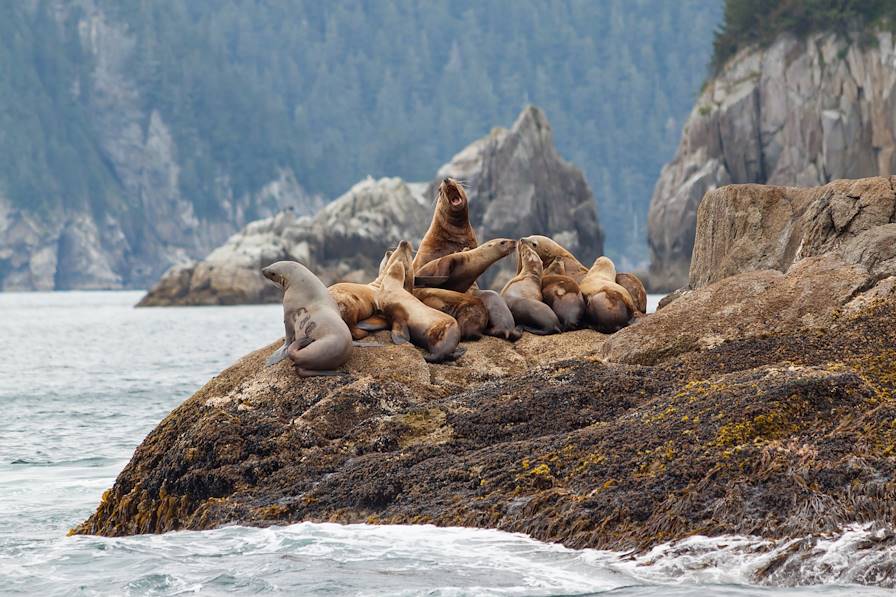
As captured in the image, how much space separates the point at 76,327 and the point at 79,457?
5289 cm

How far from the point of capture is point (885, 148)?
223ft

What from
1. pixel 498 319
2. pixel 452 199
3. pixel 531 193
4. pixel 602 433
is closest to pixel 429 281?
pixel 498 319

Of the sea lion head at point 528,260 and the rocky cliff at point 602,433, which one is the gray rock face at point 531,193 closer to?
the sea lion head at point 528,260

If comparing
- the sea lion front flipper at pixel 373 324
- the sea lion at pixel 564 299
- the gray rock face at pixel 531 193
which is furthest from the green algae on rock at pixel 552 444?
the gray rock face at pixel 531 193

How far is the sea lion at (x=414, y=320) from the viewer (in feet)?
39.1

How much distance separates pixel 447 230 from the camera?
47.9 ft

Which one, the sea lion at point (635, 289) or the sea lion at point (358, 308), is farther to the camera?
the sea lion at point (635, 289)

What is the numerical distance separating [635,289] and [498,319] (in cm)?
210

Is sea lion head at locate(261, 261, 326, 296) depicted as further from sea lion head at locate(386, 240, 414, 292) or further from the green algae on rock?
sea lion head at locate(386, 240, 414, 292)

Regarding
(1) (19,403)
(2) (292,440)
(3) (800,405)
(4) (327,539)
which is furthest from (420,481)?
(1) (19,403)

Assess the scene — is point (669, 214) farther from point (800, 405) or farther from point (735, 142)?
point (800, 405)

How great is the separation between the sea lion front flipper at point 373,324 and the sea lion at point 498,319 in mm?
1101

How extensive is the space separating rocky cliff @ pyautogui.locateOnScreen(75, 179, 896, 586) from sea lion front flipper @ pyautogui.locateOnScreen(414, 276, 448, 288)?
1202 mm

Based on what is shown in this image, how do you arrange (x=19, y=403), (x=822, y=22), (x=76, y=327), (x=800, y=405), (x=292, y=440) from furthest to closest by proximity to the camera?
(x=822, y=22) → (x=76, y=327) → (x=19, y=403) → (x=292, y=440) → (x=800, y=405)
